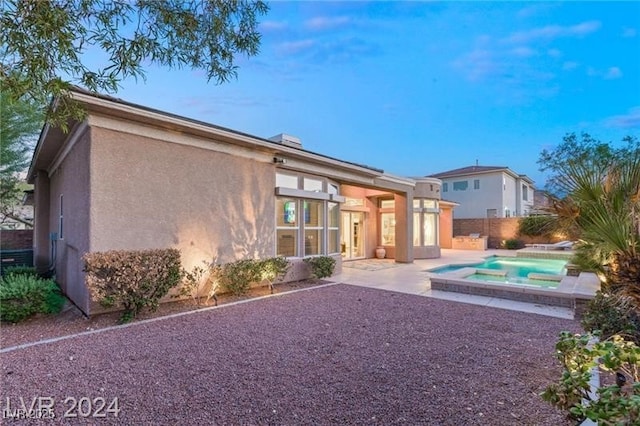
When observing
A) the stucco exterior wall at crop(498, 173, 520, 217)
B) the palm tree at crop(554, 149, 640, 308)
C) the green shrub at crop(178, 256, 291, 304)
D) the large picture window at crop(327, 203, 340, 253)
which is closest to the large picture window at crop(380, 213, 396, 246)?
the large picture window at crop(327, 203, 340, 253)

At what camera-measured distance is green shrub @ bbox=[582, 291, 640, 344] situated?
16.0ft

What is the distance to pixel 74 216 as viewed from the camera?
8.33 metres

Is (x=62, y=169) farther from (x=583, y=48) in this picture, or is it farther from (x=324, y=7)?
(x=583, y=48)

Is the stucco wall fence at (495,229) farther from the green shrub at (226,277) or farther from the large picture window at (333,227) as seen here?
the green shrub at (226,277)

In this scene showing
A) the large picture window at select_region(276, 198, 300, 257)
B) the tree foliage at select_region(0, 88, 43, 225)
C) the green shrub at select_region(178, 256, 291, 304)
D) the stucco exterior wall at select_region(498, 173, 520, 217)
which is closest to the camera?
the green shrub at select_region(178, 256, 291, 304)

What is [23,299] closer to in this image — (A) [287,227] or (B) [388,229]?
(A) [287,227]

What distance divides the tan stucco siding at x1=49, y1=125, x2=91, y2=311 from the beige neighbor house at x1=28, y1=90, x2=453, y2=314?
3 cm

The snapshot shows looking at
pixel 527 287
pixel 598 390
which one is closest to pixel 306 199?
pixel 527 287

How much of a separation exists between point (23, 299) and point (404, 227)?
51.6 feet

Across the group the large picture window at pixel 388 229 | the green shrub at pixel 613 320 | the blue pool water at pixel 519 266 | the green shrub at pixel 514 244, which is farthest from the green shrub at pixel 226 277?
the green shrub at pixel 514 244

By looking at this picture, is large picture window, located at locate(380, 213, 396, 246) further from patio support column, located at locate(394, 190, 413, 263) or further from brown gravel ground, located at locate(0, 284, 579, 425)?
brown gravel ground, located at locate(0, 284, 579, 425)

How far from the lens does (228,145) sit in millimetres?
9523

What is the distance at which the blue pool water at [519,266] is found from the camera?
15.2m

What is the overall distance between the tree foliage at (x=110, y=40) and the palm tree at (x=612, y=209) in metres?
5.02
